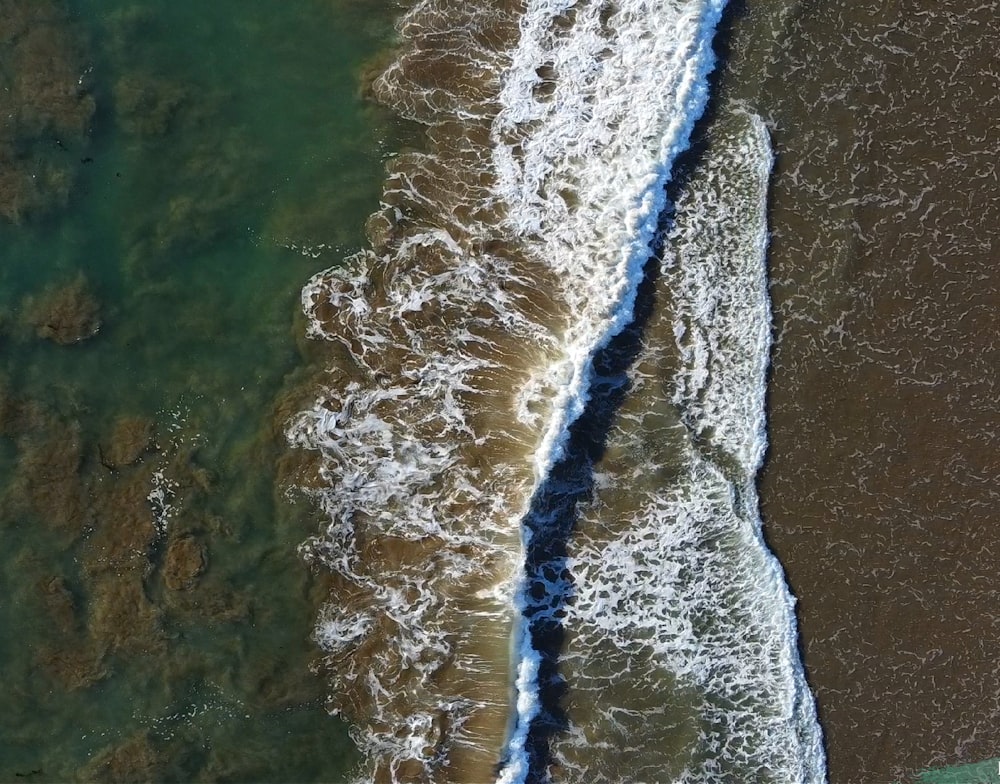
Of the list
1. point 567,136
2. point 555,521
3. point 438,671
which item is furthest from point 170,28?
point 438,671

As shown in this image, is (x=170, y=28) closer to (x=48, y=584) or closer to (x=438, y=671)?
(x=48, y=584)

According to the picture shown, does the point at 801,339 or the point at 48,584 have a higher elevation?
the point at 801,339

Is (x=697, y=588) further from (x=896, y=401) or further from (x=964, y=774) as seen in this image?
(x=964, y=774)

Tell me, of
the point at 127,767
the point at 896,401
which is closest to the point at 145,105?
the point at 127,767

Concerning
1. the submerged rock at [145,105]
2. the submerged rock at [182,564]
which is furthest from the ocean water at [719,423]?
the submerged rock at [145,105]

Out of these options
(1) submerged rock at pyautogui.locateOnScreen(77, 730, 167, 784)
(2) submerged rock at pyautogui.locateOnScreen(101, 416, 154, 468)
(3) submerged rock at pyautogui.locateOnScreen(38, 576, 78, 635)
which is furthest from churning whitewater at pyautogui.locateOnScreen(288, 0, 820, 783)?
(3) submerged rock at pyautogui.locateOnScreen(38, 576, 78, 635)

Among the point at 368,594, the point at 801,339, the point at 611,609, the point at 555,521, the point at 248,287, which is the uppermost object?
the point at 801,339
